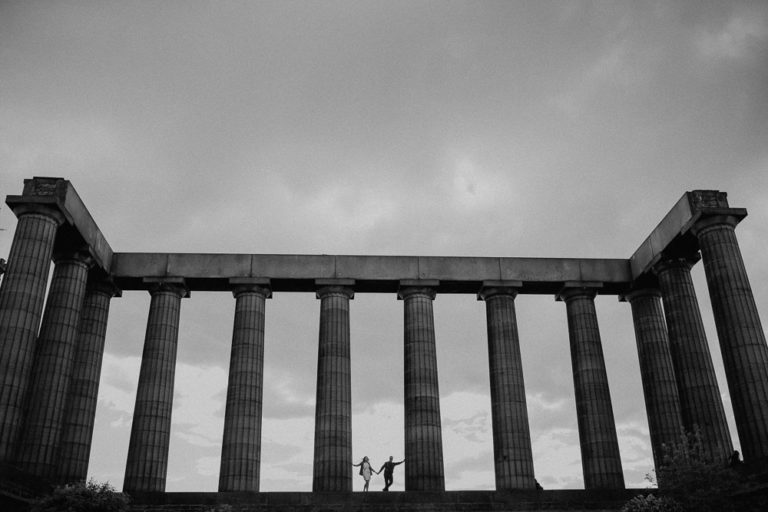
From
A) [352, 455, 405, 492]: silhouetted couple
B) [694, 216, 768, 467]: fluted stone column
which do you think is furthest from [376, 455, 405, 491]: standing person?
[694, 216, 768, 467]: fluted stone column

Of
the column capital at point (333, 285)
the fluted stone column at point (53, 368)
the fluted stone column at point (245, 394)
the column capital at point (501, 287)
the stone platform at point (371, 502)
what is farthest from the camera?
the column capital at point (501, 287)

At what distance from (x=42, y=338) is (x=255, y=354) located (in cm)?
1426

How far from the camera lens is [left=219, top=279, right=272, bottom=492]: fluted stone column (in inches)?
1960

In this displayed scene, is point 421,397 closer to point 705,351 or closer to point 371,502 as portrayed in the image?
point 371,502

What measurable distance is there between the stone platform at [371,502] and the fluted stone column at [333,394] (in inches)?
191

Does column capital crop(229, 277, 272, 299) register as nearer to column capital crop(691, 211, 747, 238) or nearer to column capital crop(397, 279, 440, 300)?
column capital crop(397, 279, 440, 300)

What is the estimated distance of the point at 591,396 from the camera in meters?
53.8

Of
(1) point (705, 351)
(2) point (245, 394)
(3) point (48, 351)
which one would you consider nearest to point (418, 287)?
(2) point (245, 394)

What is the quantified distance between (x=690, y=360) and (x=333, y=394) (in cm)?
2509

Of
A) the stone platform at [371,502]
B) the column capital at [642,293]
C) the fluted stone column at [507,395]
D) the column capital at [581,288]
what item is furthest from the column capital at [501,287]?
the stone platform at [371,502]

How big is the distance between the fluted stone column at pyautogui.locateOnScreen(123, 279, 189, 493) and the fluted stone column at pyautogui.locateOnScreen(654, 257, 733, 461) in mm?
35785

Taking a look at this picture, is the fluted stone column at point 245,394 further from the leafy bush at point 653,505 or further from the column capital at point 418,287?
the leafy bush at point 653,505

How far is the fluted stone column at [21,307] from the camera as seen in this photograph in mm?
42000

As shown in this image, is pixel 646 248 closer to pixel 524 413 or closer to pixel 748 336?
pixel 748 336
